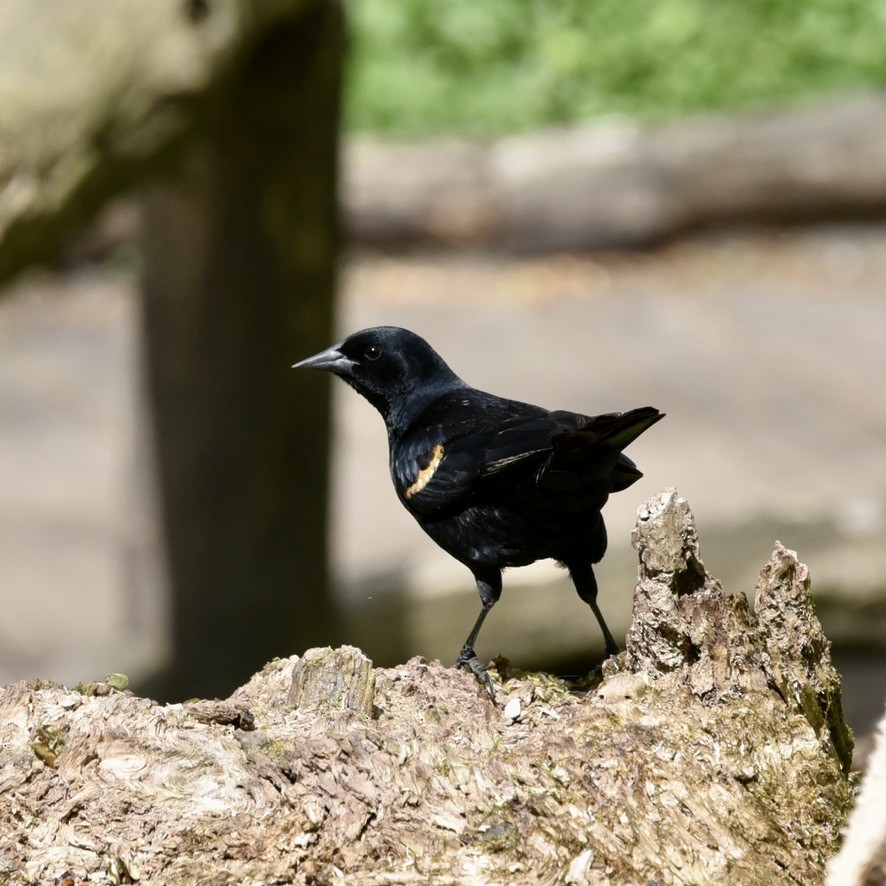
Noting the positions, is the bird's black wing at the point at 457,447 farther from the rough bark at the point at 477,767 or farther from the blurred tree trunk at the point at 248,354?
the blurred tree trunk at the point at 248,354

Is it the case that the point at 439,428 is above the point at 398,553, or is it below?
above

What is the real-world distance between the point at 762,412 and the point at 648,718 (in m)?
6.42

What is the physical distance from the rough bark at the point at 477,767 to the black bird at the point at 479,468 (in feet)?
0.41

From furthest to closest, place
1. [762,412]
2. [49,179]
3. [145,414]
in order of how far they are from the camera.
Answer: [762,412] → [145,414] → [49,179]

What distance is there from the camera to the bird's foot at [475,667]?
1.92m

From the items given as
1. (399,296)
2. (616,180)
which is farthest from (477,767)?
(616,180)

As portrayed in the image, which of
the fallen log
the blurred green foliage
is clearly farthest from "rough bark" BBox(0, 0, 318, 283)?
the blurred green foliage

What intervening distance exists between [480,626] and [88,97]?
1.80 meters

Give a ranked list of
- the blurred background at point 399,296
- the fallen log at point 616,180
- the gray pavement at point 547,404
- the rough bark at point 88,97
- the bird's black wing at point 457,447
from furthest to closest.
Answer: the fallen log at point 616,180 < the gray pavement at point 547,404 < the blurred background at point 399,296 < the rough bark at point 88,97 < the bird's black wing at point 457,447

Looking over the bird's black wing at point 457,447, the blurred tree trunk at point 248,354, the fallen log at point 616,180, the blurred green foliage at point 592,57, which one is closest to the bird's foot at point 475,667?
the bird's black wing at point 457,447

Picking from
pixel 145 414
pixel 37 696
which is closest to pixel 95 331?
pixel 145 414

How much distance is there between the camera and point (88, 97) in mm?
3104

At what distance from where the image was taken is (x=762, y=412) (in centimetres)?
802

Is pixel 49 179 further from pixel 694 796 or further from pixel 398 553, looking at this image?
pixel 398 553
